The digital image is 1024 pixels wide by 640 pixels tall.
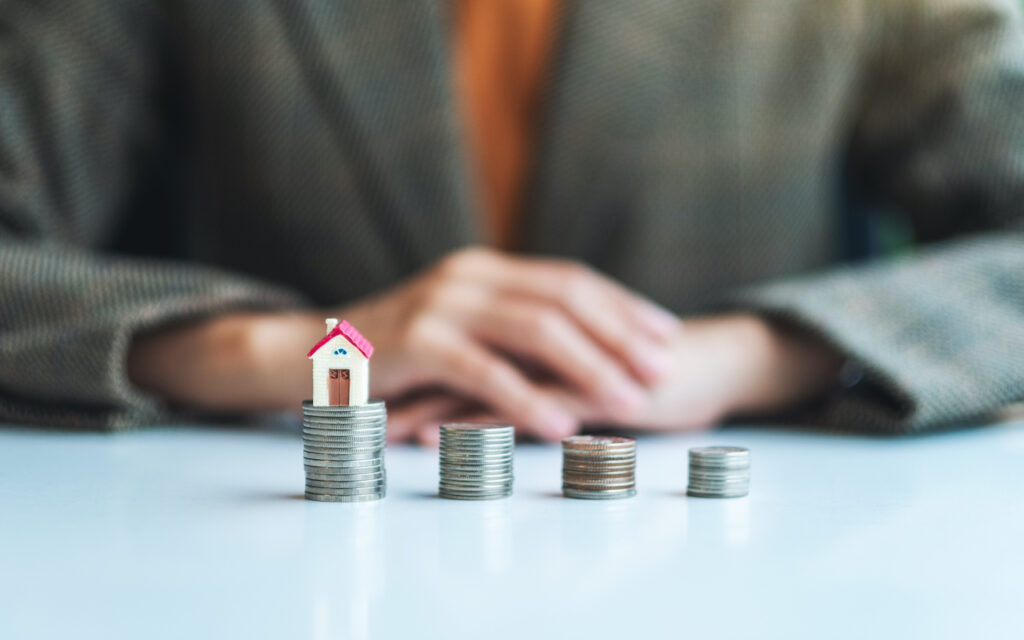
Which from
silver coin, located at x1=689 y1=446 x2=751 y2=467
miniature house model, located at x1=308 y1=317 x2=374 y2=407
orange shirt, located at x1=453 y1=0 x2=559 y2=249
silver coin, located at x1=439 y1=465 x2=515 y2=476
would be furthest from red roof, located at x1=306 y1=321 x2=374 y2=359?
orange shirt, located at x1=453 y1=0 x2=559 y2=249

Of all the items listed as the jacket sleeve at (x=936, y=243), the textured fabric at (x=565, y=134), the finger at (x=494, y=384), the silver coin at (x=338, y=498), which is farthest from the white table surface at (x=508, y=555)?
the textured fabric at (x=565, y=134)

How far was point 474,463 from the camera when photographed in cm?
75

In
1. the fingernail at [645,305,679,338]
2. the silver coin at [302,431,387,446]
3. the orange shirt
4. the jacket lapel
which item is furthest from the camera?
the orange shirt

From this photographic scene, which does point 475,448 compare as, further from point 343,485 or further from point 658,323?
point 658,323

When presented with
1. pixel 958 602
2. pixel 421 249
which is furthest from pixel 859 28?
pixel 958 602

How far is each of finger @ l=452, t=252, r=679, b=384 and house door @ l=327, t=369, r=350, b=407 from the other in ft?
1.36

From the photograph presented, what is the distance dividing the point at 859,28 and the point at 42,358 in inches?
49.2

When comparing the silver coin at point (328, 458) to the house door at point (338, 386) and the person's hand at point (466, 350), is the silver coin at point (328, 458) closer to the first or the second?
the house door at point (338, 386)

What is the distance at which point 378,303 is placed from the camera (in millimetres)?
1201

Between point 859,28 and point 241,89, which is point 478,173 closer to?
point 241,89

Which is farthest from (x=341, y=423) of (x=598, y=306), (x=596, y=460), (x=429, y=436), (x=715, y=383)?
(x=715, y=383)

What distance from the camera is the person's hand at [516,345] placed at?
1.08 meters

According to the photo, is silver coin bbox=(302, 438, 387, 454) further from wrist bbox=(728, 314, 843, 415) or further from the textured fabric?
the textured fabric

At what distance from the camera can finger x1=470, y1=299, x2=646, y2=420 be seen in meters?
1.08
